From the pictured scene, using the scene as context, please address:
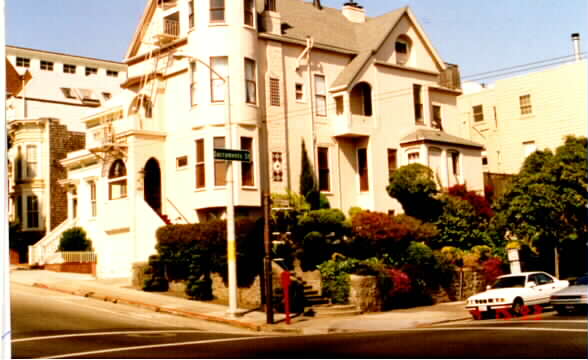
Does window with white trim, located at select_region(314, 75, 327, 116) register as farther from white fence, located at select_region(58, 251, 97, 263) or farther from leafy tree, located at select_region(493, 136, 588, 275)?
white fence, located at select_region(58, 251, 97, 263)

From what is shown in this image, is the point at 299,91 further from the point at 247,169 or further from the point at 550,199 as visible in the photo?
the point at 550,199

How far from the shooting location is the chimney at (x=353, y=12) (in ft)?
134

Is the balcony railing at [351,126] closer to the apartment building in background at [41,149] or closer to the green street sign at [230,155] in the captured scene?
the green street sign at [230,155]

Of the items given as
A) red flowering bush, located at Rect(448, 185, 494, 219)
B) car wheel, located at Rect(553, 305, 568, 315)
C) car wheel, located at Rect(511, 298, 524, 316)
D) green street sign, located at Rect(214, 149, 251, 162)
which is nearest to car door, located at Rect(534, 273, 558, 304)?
car wheel, located at Rect(511, 298, 524, 316)

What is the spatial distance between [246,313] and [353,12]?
20.1 meters

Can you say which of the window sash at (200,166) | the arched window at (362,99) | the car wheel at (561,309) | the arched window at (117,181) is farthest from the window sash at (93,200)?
the car wheel at (561,309)

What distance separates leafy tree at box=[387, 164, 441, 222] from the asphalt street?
12875 mm

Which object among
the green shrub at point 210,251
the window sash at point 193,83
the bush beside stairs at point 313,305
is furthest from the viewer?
the window sash at point 193,83

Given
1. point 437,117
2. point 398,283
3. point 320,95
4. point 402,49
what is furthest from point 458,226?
point 402,49

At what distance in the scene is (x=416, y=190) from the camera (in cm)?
3438

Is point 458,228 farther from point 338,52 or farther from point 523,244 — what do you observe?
point 338,52

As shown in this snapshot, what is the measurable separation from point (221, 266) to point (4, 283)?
18.7 m

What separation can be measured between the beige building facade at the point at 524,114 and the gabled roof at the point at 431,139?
4.22m

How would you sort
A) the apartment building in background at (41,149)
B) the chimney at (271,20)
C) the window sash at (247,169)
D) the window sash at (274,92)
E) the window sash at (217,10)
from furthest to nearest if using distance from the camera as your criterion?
1. the apartment building in background at (41,149)
2. the chimney at (271,20)
3. the window sash at (274,92)
4. the window sash at (217,10)
5. the window sash at (247,169)
